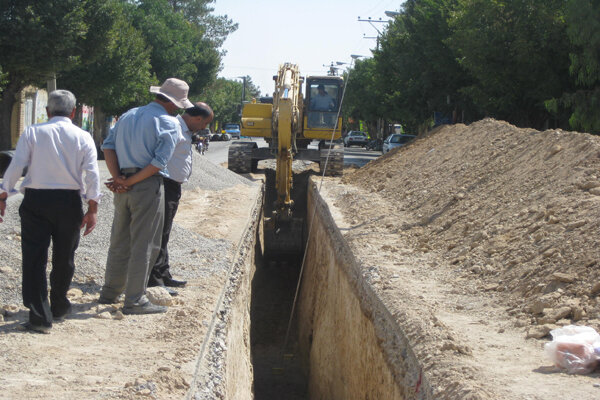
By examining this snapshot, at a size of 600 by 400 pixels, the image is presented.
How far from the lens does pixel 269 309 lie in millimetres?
15547

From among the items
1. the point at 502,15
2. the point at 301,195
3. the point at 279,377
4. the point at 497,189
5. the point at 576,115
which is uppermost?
the point at 502,15

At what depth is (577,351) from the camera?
15.8 ft

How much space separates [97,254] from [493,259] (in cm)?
410

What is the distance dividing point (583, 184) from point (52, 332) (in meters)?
6.13

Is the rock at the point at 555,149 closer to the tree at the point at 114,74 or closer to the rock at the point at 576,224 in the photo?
the rock at the point at 576,224

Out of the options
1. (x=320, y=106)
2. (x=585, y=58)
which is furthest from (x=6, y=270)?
(x=320, y=106)

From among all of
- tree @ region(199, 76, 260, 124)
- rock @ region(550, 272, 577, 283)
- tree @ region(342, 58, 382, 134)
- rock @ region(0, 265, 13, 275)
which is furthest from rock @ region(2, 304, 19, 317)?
tree @ region(342, 58, 382, 134)

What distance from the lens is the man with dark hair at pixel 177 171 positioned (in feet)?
22.2

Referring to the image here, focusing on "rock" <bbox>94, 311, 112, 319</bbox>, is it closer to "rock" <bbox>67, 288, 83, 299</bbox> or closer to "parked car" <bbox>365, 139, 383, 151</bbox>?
"rock" <bbox>67, 288, 83, 299</bbox>

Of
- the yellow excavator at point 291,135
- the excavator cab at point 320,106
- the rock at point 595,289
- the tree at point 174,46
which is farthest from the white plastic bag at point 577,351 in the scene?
the tree at point 174,46

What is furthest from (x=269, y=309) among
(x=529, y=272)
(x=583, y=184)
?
(x=529, y=272)

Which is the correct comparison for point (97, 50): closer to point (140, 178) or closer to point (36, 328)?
point (140, 178)

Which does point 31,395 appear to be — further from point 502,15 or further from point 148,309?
point 502,15

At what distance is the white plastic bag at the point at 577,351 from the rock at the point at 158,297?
124 inches
